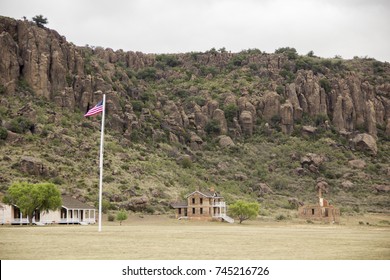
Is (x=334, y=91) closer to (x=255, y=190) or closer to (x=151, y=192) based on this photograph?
(x=255, y=190)

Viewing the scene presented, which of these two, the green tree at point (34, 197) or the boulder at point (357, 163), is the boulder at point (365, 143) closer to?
the boulder at point (357, 163)

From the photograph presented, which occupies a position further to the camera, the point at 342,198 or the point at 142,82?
the point at 142,82

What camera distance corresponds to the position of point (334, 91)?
191500 millimetres

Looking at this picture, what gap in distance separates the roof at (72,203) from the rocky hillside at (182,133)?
27.1 ft

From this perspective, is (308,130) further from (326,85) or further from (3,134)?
(3,134)

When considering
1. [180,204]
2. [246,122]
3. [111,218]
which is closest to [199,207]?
[180,204]

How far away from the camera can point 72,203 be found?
106625 mm

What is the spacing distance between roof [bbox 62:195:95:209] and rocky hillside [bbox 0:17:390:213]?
8.26 m

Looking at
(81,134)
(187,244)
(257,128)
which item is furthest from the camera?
(257,128)

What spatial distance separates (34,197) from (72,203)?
556 inches

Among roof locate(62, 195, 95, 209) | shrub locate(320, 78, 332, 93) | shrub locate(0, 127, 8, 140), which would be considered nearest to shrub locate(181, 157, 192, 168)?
shrub locate(0, 127, 8, 140)

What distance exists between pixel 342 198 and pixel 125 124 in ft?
160

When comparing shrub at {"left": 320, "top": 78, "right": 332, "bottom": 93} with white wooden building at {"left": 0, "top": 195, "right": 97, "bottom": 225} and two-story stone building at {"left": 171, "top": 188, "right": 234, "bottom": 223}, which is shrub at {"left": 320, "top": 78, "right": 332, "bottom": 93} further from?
white wooden building at {"left": 0, "top": 195, "right": 97, "bottom": 225}
